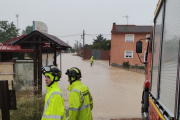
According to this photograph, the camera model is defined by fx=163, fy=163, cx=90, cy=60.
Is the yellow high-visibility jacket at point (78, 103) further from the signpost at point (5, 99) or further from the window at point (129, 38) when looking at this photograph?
the window at point (129, 38)

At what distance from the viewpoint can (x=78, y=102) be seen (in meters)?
2.53

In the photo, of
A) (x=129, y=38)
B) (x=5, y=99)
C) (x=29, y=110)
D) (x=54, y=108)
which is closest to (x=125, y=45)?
(x=129, y=38)

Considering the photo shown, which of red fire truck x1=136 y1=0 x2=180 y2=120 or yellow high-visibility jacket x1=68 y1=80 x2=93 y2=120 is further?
yellow high-visibility jacket x1=68 y1=80 x2=93 y2=120

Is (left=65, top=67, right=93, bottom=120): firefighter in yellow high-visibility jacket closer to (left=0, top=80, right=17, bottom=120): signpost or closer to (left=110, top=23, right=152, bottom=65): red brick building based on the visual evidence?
(left=0, top=80, right=17, bottom=120): signpost

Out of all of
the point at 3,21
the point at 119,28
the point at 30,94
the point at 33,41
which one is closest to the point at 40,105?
the point at 30,94

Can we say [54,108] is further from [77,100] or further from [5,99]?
[5,99]

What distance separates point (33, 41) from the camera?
5422 millimetres

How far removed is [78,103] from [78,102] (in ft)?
0.05

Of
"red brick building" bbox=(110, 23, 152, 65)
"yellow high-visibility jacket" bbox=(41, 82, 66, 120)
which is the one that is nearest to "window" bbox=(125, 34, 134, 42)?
"red brick building" bbox=(110, 23, 152, 65)

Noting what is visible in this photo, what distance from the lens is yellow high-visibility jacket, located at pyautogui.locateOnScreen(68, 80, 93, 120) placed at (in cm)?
253

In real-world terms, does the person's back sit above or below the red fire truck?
below

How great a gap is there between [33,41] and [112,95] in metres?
5.00

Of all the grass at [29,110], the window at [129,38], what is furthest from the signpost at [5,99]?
the window at [129,38]

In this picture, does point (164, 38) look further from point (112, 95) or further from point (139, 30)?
point (139, 30)
